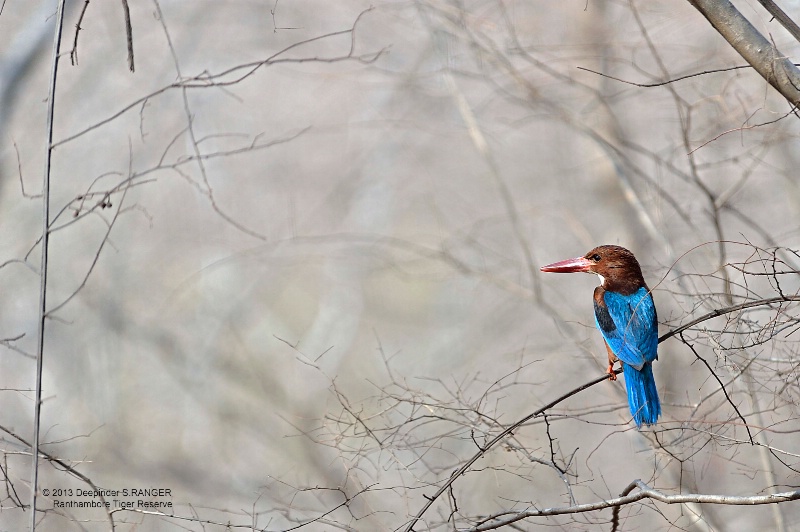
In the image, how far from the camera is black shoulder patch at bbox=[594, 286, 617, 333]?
2.97 metres

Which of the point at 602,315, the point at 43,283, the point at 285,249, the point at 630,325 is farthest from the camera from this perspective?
the point at 285,249

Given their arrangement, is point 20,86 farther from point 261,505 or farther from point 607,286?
point 607,286

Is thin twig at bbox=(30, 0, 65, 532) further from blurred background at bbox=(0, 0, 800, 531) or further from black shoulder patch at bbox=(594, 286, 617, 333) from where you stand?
blurred background at bbox=(0, 0, 800, 531)

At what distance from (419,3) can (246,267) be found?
4911mm

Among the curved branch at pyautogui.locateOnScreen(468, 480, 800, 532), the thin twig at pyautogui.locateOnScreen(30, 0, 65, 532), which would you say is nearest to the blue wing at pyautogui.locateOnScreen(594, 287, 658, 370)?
the curved branch at pyautogui.locateOnScreen(468, 480, 800, 532)

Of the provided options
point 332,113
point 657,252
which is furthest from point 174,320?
point 657,252

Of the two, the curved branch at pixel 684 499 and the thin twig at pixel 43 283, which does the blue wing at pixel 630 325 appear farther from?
the thin twig at pixel 43 283

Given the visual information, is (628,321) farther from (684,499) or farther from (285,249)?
(285,249)

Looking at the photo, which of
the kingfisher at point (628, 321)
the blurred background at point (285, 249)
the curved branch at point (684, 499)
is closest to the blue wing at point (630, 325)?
the kingfisher at point (628, 321)

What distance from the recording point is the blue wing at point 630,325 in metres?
2.73

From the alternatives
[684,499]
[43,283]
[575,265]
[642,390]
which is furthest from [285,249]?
[684,499]

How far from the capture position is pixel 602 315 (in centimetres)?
302

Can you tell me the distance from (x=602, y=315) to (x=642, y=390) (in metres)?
0.36

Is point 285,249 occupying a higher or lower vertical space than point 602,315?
higher
